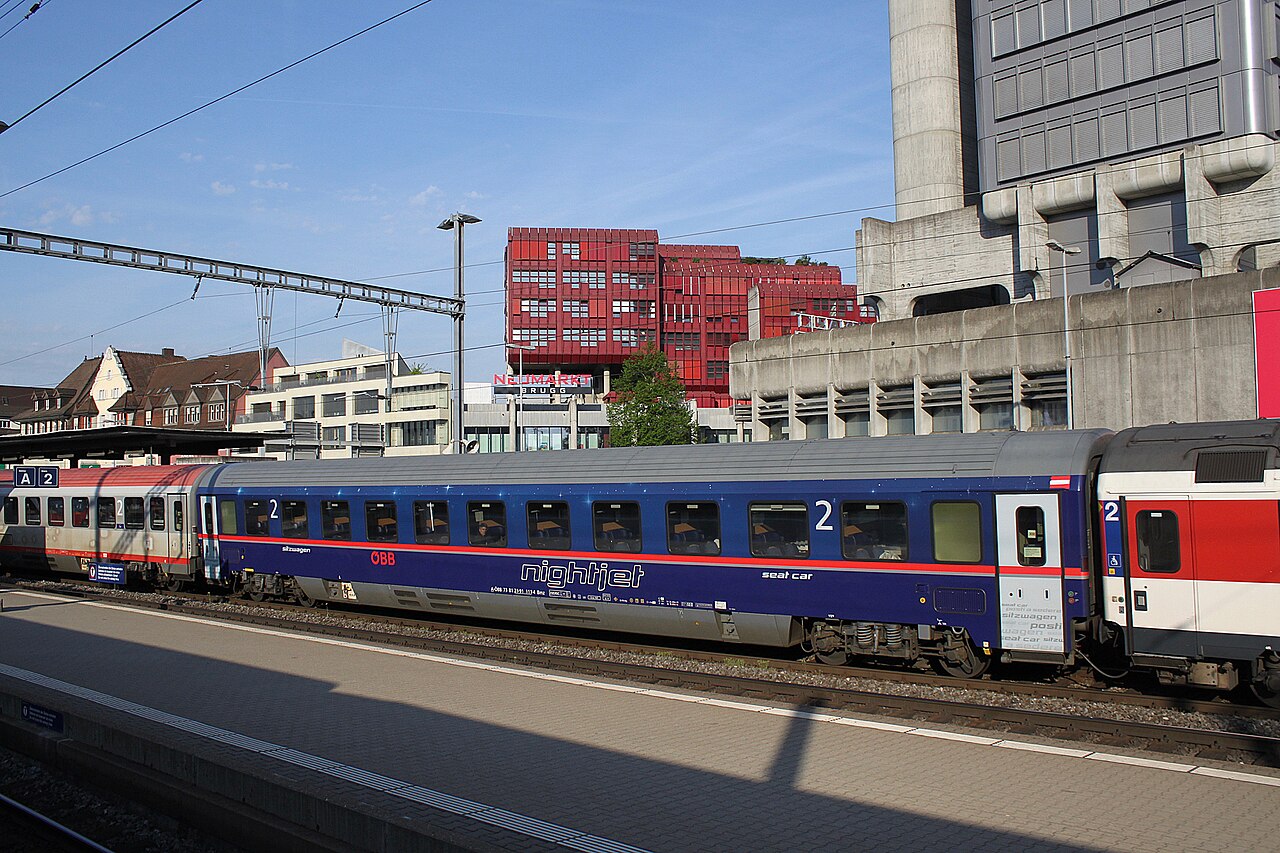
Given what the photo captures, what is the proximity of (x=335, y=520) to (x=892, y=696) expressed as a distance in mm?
12722

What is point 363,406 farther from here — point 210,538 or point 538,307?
point 210,538

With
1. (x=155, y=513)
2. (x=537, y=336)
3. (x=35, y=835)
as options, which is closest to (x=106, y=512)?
(x=155, y=513)

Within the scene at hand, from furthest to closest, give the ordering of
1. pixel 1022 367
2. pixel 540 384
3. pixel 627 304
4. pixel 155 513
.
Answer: pixel 627 304, pixel 540 384, pixel 1022 367, pixel 155 513

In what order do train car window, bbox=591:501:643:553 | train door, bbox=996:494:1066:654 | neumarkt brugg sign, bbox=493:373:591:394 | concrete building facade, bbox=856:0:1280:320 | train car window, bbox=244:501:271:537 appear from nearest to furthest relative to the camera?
train door, bbox=996:494:1066:654 → train car window, bbox=591:501:643:553 → train car window, bbox=244:501:271:537 → concrete building facade, bbox=856:0:1280:320 → neumarkt brugg sign, bbox=493:373:591:394

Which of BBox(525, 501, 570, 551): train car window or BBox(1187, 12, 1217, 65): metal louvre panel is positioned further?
BBox(1187, 12, 1217, 65): metal louvre panel

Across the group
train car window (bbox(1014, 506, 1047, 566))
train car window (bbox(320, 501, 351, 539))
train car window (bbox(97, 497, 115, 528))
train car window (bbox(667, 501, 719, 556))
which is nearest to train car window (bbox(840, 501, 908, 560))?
train car window (bbox(1014, 506, 1047, 566))

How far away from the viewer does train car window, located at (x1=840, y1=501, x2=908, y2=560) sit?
1339 cm

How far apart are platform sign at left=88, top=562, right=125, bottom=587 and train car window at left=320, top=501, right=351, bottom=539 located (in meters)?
8.21

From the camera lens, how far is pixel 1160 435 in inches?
479

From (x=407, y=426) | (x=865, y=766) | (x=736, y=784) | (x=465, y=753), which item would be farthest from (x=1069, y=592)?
(x=407, y=426)

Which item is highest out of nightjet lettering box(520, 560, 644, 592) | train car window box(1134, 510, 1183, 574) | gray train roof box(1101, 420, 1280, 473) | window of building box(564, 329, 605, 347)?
window of building box(564, 329, 605, 347)

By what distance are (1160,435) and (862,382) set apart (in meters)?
29.8

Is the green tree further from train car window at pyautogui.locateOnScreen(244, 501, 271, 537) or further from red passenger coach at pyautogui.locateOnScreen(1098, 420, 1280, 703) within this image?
red passenger coach at pyautogui.locateOnScreen(1098, 420, 1280, 703)

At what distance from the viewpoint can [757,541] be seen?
1464 cm
